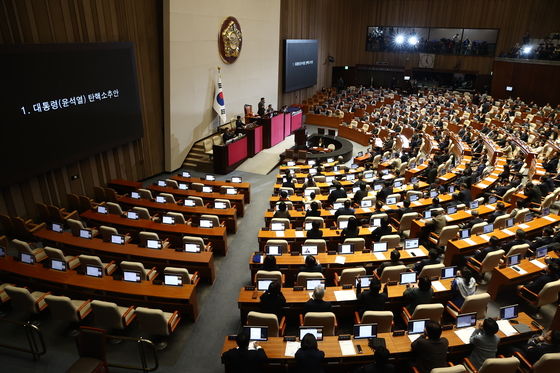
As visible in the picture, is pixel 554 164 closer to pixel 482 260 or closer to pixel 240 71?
pixel 482 260

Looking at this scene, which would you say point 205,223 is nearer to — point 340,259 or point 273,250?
point 273,250

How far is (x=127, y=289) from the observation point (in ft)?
22.2

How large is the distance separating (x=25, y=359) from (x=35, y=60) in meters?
6.98

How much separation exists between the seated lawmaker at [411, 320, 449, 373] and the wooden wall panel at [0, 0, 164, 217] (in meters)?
9.80

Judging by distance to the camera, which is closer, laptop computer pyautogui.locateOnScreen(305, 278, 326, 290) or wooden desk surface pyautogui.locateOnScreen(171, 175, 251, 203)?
laptop computer pyautogui.locateOnScreen(305, 278, 326, 290)

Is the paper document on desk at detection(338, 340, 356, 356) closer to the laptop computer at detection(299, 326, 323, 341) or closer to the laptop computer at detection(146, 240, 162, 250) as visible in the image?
the laptop computer at detection(299, 326, 323, 341)

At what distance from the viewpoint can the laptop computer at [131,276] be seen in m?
6.98

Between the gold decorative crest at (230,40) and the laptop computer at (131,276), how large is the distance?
12412mm

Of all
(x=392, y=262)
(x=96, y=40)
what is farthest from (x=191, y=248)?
(x=96, y=40)

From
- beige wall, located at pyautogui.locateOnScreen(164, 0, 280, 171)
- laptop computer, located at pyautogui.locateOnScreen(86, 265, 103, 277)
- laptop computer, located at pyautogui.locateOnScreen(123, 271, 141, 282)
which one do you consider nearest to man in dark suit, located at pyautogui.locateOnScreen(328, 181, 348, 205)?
laptop computer, located at pyautogui.locateOnScreen(123, 271, 141, 282)

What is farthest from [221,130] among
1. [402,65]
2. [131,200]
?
[402,65]

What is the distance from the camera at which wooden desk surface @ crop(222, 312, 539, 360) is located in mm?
5277

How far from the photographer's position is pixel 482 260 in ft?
26.1

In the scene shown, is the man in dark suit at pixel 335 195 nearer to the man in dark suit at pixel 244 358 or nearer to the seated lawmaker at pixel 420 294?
the seated lawmaker at pixel 420 294
